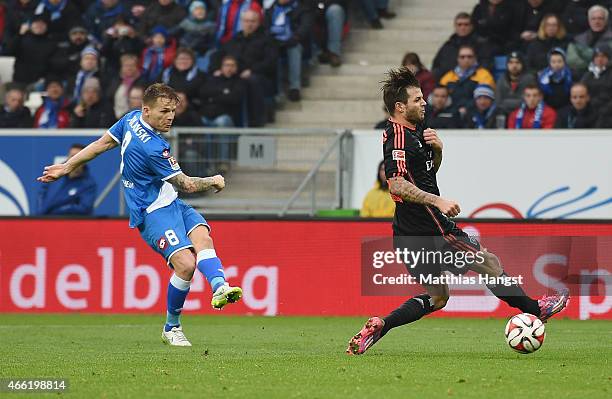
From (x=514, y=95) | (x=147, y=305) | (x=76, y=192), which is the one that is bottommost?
(x=147, y=305)

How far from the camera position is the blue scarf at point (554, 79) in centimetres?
1919

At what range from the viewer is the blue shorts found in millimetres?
11664

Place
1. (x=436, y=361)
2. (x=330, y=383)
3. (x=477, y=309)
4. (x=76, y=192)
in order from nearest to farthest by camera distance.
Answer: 1. (x=330, y=383)
2. (x=436, y=361)
3. (x=477, y=309)
4. (x=76, y=192)

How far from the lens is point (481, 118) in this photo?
63.6ft

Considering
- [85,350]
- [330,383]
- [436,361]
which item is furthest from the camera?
[85,350]

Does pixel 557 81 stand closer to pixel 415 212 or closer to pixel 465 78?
pixel 465 78

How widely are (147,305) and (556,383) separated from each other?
8.96 m

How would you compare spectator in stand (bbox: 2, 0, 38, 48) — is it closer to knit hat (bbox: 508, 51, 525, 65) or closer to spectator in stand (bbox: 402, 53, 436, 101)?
spectator in stand (bbox: 402, 53, 436, 101)

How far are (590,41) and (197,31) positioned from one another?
266 inches

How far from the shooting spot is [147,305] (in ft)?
55.8

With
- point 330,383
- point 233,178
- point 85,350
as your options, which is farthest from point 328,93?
point 330,383

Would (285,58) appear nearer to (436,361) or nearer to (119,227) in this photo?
(119,227)

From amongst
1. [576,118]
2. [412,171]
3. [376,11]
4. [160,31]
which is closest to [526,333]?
[412,171]

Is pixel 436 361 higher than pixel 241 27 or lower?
lower
